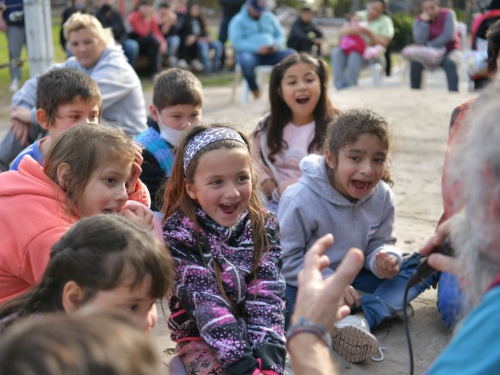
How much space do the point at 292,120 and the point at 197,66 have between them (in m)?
9.83

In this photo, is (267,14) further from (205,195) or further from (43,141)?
(205,195)

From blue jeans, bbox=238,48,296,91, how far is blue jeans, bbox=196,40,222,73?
4.10 meters

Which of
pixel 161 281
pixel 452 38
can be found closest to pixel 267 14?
pixel 452 38

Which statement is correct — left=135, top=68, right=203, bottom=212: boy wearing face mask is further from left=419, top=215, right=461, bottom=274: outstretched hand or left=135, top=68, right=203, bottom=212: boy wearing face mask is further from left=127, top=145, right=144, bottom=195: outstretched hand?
left=419, top=215, right=461, bottom=274: outstretched hand

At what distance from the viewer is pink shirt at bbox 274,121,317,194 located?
15.3 ft

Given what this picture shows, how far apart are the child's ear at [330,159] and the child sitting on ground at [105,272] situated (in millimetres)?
1743

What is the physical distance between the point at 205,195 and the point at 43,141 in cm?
120

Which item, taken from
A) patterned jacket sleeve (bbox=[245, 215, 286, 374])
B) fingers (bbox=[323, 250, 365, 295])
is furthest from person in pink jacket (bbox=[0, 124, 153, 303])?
fingers (bbox=[323, 250, 365, 295])

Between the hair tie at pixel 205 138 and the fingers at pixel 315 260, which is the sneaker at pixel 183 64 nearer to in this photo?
the hair tie at pixel 205 138

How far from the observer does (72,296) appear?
194cm

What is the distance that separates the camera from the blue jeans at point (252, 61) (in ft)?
32.9

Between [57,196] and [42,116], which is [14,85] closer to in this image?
[42,116]

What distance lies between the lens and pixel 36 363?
1110 millimetres

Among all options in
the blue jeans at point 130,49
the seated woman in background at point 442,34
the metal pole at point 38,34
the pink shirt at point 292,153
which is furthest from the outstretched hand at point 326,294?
the blue jeans at point 130,49
